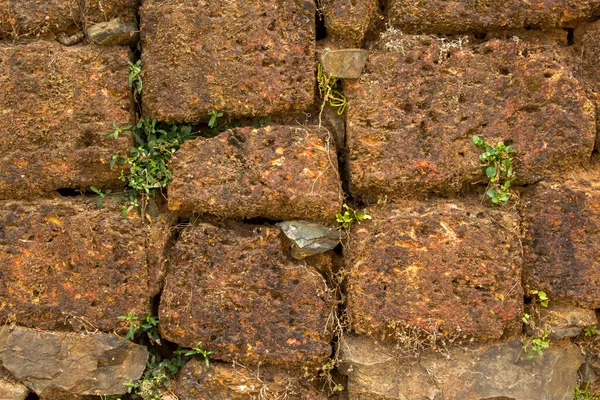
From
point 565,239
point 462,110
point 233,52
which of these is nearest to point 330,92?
point 233,52

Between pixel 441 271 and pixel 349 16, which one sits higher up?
pixel 349 16

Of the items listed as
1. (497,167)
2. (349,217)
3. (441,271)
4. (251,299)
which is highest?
(497,167)

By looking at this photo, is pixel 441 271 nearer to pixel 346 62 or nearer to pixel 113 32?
pixel 346 62

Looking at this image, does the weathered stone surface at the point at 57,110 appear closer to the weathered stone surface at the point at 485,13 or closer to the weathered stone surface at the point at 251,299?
the weathered stone surface at the point at 251,299

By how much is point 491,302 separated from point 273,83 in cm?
123

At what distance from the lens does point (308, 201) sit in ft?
7.45

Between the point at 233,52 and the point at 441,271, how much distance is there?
1.21 metres

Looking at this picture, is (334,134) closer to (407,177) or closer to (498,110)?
(407,177)

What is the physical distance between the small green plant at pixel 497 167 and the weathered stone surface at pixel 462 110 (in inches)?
1.2

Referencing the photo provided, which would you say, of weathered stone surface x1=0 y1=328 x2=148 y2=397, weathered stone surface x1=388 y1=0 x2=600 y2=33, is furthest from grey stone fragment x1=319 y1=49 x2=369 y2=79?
weathered stone surface x1=0 y1=328 x2=148 y2=397

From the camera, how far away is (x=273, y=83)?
2273 millimetres

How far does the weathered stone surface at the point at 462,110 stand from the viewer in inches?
88.7

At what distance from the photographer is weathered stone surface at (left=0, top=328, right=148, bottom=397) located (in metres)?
2.36

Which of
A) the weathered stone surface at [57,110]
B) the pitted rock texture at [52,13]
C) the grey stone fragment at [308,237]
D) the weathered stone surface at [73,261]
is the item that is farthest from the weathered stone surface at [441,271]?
the pitted rock texture at [52,13]
